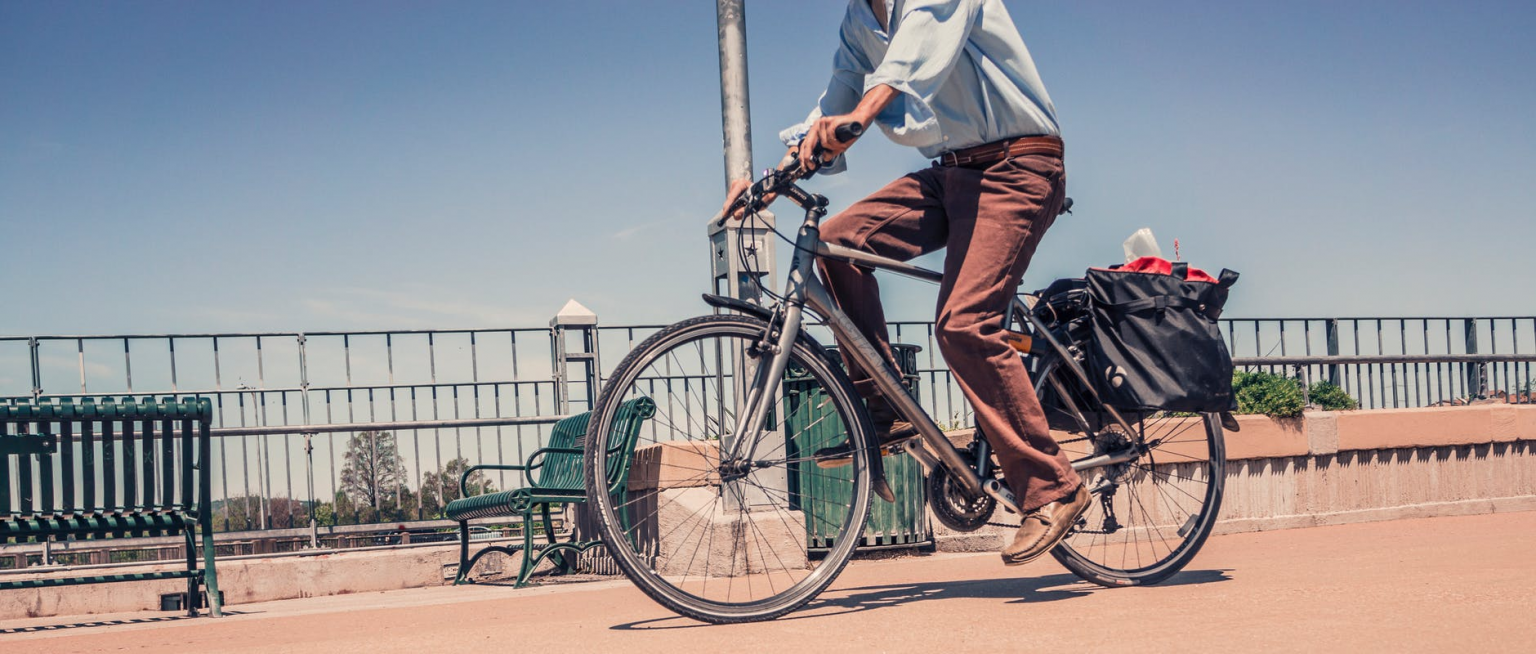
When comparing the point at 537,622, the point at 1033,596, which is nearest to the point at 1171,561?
the point at 1033,596

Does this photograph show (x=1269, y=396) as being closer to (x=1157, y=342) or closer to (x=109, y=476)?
(x=1157, y=342)

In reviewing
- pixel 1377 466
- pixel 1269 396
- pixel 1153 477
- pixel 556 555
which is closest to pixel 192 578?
pixel 556 555

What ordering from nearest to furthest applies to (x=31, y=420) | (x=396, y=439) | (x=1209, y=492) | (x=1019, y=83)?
1. (x=1019, y=83)
2. (x=1209, y=492)
3. (x=31, y=420)
4. (x=396, y=439)

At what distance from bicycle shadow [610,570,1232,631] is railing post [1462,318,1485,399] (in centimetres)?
754

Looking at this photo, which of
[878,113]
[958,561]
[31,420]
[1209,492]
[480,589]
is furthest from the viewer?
[480,589]

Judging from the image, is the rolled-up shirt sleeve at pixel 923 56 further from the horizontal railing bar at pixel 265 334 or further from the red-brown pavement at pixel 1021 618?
the horizontal railing bar at pixel 265 334

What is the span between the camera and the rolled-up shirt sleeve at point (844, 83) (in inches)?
153

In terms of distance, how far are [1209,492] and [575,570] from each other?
4.51 metres

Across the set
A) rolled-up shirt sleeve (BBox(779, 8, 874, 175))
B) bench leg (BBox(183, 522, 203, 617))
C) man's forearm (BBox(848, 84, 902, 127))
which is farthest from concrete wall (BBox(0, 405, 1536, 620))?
man's forearm (BBox(848, 84, 902, 127))

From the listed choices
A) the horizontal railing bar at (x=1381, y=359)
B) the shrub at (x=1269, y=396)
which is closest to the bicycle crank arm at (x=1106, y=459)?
the shrub at (x=1269, y=396)

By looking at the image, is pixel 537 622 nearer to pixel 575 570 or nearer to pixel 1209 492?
pixel 1209 492

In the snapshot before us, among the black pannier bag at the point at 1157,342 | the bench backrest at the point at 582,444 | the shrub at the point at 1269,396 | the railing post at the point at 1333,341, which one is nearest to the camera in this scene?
the black pannier bag at the point at 1157,342

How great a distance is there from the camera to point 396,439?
403 inches

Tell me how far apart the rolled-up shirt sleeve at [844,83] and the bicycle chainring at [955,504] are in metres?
0.96
